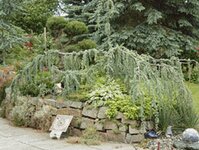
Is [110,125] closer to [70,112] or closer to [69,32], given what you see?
[70,112]

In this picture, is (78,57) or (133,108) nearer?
(133,108)

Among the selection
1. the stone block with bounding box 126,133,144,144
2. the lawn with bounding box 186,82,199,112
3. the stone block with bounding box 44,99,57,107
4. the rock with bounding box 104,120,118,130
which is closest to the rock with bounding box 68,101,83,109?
the stone block with bounding box 44,99,57,107

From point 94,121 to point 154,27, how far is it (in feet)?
23.4

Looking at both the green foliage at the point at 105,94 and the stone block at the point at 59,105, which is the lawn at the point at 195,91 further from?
the stone block at the point at 59,105

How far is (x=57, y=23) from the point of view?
31.7 ft

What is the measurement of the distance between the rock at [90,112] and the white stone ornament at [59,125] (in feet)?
0.83

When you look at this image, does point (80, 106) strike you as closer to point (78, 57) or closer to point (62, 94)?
point (62, 94)

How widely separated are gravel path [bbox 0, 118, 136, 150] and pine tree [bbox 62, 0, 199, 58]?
6271 mm

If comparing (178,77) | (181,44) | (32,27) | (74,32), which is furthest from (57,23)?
(32,27)

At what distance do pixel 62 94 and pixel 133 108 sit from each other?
144cm

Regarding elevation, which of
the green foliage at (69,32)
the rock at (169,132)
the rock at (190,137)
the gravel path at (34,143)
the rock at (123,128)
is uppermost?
the green foliage at (69,32)

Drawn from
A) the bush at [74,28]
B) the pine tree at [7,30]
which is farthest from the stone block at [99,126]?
the pine tree at [7,30]

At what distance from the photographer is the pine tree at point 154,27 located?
12.7 m

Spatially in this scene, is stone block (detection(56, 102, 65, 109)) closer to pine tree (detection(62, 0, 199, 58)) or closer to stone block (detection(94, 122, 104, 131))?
stone block (detection(94, 122, 104, 131))
